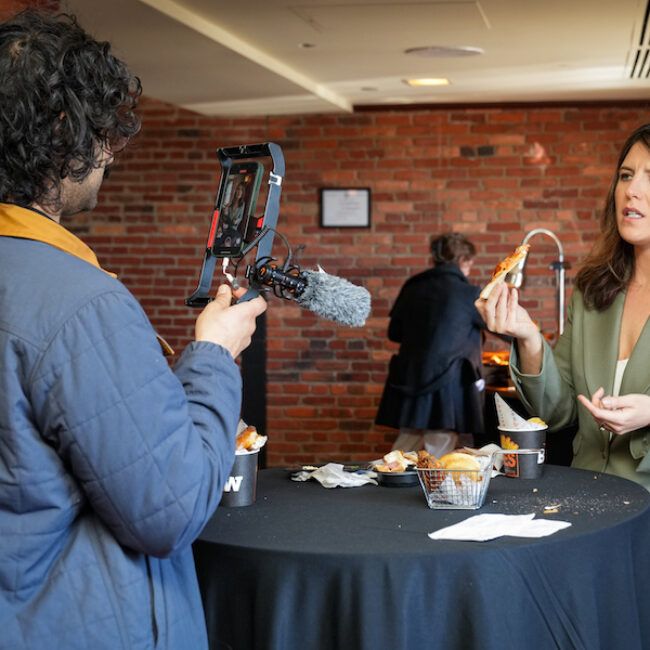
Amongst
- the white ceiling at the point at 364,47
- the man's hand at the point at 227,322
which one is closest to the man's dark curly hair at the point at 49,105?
the man's hand at the point at 227,322

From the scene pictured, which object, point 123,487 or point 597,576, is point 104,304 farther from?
point 597,576

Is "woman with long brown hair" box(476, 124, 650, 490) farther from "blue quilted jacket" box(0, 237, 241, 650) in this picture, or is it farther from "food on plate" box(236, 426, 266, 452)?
"blue quilted jacket" box(0, 237, 241, 650)

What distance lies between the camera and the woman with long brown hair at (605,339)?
7.12ft

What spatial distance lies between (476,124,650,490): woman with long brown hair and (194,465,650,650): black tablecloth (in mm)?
507

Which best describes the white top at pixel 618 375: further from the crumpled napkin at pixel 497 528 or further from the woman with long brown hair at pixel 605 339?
the crumpled napkin at pixel 497 528

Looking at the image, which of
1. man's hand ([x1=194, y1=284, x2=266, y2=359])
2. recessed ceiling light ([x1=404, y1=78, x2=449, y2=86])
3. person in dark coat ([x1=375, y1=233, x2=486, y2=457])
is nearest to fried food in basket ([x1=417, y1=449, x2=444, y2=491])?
man's hand ([x1=194, y1=284, x2=266, y2=359])

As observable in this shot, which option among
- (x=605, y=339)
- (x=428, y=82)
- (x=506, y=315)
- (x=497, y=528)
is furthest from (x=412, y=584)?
(x=428, y=82)

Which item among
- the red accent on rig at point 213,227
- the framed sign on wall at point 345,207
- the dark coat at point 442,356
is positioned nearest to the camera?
the red accent on rig at point 213,227

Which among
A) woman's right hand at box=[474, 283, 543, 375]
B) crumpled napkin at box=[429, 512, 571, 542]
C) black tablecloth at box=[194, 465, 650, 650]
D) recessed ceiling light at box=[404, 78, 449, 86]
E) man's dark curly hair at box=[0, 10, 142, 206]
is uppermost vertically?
recessed ceiling light at box=[404, 78, 449, 86]

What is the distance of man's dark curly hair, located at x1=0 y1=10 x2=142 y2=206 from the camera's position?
1.10 meters

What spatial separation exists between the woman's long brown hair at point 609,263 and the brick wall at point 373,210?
364 cm

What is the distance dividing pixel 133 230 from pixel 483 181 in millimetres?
2481

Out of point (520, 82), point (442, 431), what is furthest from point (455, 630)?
point (520, 82)

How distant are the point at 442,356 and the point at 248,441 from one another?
3149mm
